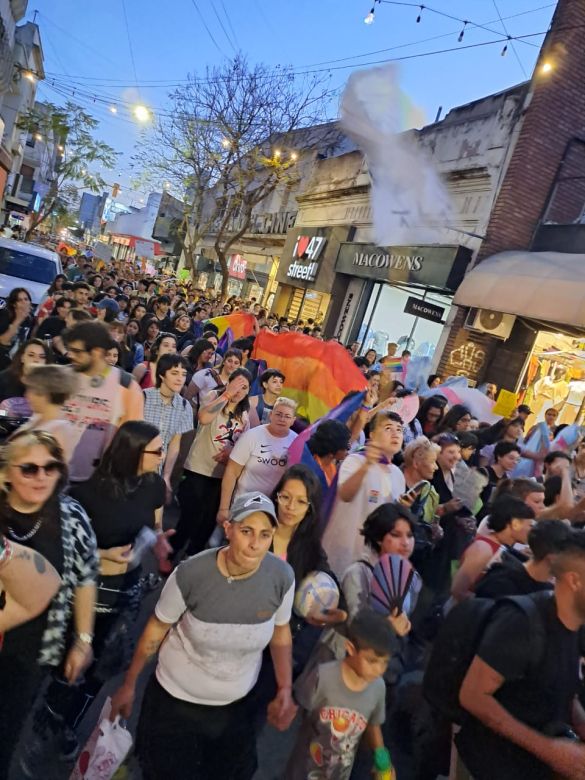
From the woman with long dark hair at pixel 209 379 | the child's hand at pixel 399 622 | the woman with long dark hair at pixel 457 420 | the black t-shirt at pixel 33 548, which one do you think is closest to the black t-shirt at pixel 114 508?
the black t-shirt at pixel 33 548


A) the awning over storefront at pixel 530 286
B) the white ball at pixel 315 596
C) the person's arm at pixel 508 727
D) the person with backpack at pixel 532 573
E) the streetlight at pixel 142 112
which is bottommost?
the white ball at pixel 315 596

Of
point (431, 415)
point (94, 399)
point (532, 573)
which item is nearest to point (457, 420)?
point (431, 415)

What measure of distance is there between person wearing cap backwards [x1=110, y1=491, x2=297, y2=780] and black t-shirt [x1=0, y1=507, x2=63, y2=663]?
432 millimetres

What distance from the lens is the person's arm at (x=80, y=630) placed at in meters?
2.39

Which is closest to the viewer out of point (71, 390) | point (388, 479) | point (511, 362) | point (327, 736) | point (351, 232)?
point (327, 736)

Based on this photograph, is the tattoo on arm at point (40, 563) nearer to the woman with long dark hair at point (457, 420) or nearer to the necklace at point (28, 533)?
the necklace at point (28, 533)

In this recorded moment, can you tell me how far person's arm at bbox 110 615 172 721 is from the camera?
2.35 metres

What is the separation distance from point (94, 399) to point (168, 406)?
0.81 metres

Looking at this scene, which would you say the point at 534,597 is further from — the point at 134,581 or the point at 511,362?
the point at 511,362

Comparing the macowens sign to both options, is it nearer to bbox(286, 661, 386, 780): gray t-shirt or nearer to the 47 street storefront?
the 47 street storefront

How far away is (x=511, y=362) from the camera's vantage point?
1256 centimetres

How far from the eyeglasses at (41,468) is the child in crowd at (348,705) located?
1437 mm

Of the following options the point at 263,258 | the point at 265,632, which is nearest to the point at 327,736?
the point at 265,632

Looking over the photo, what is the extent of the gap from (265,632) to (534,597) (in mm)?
1154
